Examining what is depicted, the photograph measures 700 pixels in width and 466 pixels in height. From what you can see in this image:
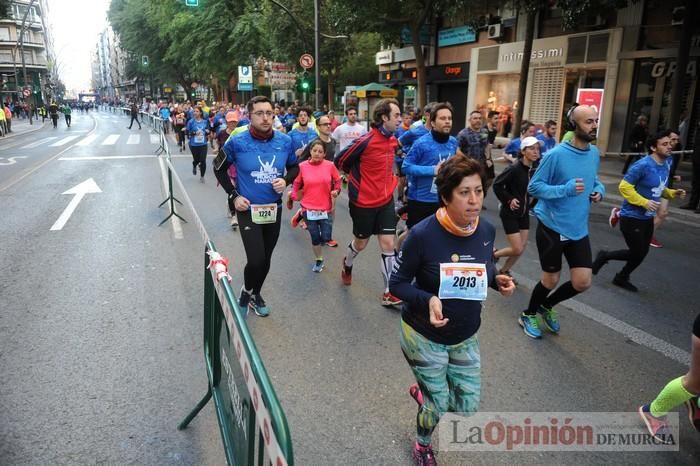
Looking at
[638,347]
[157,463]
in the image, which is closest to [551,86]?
[638,347]

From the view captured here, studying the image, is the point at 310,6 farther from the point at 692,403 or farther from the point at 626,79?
the point at 692,403

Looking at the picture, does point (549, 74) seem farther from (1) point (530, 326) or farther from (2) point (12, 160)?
(2) point (12, 160)

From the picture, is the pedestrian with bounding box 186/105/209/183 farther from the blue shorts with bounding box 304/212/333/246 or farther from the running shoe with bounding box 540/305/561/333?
the running shoe with bounding box 540/305/561/333

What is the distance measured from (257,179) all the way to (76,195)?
8.48 m

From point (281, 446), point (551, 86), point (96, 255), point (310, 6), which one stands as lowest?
point (96, 255)

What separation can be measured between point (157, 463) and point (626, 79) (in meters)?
19.4

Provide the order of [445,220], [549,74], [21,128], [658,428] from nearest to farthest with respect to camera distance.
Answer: [445,220] → [658,428] → [549,74] → [21,128]

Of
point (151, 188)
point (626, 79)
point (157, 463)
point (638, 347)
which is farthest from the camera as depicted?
point (626, 79)

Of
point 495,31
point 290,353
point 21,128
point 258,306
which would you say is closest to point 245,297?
point 258,306

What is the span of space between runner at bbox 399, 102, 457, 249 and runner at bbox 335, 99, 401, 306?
0.75 feet

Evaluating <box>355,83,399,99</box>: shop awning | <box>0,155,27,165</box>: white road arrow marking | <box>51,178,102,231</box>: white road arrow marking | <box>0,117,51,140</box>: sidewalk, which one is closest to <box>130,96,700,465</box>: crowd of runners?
<box>51,178,102,231</box>: white road arrow marking

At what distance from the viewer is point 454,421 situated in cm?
331

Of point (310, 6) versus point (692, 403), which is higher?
point (310, 6)

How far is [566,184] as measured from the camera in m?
3.97
